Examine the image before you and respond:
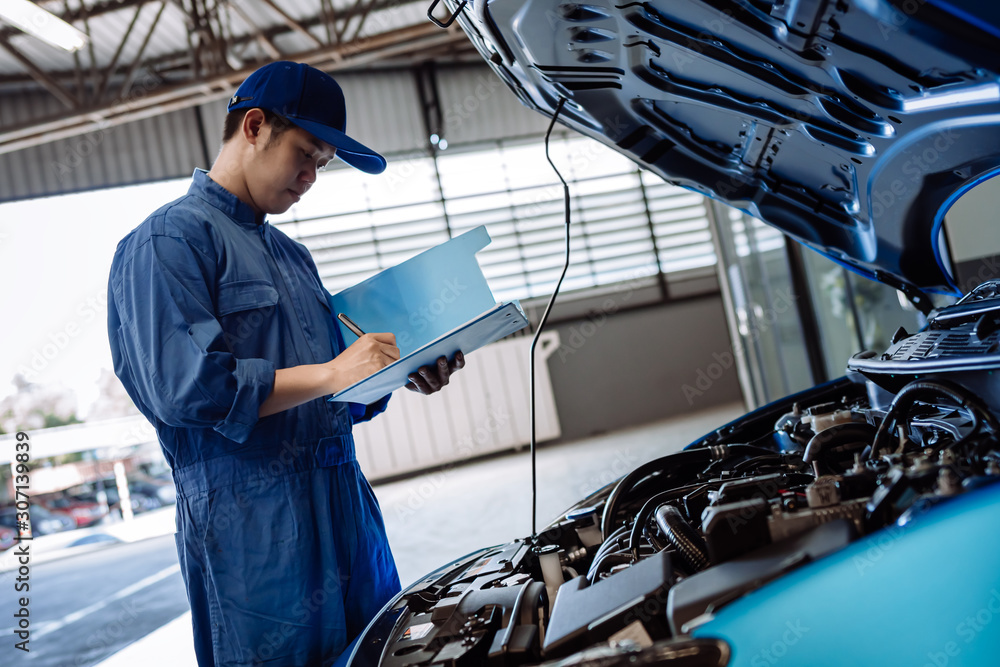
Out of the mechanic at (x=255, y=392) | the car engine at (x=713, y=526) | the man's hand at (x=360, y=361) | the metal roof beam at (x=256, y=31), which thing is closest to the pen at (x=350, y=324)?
the mechanic at (x=255, y=392)

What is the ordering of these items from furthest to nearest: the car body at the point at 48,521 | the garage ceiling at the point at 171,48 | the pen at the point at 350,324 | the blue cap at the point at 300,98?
1. the car body at the point at 48,521
2. the garage ceiling at the point at 171,48
3. the pen at the point at 350,324
4. the blue cap at the point at 300,98

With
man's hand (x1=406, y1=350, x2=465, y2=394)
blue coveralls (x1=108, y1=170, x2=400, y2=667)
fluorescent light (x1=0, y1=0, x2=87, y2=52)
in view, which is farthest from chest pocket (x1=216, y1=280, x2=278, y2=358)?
fluorescent light (x1=0, y1=0, x2=87, y2=52)

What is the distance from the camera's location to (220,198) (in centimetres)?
131

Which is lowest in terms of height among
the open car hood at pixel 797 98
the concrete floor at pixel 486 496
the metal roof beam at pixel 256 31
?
the concrete floor at pixel 486 496

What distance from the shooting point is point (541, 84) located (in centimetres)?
122

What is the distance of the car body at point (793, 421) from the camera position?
62 centimetres

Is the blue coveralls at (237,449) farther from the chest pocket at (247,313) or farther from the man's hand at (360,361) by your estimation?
the man's hand at (360,361)

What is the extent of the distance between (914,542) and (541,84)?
90 centimetres

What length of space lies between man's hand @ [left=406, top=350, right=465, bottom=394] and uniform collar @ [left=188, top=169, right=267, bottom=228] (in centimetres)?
44

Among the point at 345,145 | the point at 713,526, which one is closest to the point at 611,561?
the point at 713,526

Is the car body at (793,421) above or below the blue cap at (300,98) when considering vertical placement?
below

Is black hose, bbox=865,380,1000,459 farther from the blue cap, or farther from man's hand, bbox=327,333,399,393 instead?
the blue cap

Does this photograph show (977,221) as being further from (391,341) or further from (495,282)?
(495,282)

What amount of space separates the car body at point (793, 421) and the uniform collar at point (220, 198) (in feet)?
1.74
